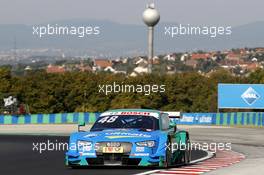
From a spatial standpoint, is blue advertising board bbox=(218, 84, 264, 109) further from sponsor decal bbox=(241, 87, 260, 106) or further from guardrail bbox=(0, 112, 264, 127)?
guardrail bbox=(0, 112, 264, 127)

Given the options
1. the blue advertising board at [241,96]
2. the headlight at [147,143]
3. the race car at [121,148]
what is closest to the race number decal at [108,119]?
the race car at [121,148]

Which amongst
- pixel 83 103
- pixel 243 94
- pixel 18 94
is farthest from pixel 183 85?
pixel 243 94

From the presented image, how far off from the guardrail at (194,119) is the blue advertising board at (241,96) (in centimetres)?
504

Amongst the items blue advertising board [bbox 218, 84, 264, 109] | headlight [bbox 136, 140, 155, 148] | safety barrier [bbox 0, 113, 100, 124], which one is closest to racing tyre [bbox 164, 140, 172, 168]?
headlight [bbox 136, 140, 155, 148]

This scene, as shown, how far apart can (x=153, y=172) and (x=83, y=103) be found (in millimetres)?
94719

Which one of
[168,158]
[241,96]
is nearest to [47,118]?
[241,96]

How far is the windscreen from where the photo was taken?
15.6m

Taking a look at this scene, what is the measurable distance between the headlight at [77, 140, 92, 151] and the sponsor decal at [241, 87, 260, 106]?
57.5 metres

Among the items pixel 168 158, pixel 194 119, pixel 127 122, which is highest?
pixel 127 122

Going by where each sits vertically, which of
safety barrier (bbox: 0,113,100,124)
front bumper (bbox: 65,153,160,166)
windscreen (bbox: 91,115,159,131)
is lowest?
safety barrier (bbox: 0,113,100,124)

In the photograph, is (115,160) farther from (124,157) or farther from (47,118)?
(47,118)

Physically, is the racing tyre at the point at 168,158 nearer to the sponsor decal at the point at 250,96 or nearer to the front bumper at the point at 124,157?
the front bumper at the point at 124,157

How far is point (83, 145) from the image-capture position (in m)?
14.5

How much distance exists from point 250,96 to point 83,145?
190ft
